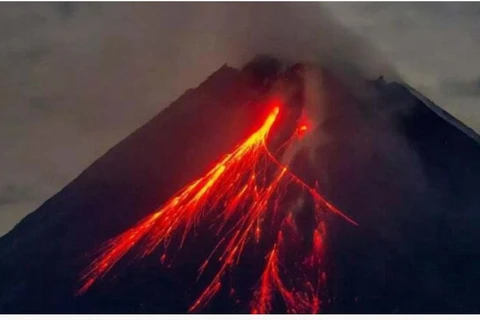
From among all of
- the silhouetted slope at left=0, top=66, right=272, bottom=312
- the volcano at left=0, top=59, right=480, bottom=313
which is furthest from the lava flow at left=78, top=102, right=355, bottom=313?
the silhouetted slope at left=0, top=66, right=272, bottom=312

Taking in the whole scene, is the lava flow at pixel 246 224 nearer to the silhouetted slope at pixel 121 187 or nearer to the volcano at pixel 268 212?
the volcano at pixel 268 212

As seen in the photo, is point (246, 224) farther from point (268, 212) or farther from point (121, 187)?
point (121, 187)

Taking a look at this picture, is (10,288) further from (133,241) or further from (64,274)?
(133,241)

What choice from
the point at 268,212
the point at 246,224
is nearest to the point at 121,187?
the point at 246,224

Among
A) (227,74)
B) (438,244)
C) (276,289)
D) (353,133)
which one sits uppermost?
(227,74)

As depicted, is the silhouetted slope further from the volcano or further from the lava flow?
the lava flow

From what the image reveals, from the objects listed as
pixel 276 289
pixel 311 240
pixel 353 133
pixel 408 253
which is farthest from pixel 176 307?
pixel 353 133
